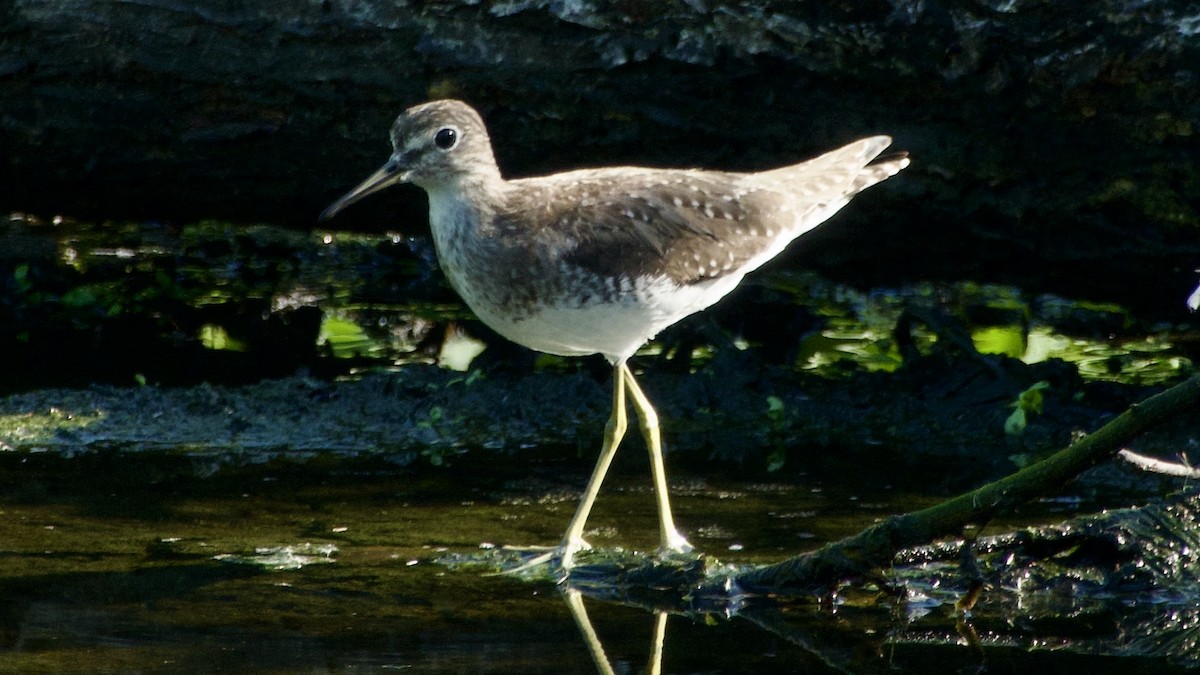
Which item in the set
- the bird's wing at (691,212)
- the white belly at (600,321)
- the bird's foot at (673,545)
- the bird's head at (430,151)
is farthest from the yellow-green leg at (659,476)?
the bird's head at (430,151)

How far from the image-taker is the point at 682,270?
5.99 m

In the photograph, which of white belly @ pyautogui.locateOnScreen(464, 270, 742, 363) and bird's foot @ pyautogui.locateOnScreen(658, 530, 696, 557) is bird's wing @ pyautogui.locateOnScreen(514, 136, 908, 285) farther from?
bird's foot @ pyautogui.locateOnScreen(658, 530, 696, 557)

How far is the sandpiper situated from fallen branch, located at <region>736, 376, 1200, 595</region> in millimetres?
632

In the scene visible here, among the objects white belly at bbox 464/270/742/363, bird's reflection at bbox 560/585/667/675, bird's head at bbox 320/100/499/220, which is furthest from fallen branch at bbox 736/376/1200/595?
bird's head at bbox 320/100/499/220

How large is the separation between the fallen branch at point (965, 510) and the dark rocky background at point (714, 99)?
91.8 inches

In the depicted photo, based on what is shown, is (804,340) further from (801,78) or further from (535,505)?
(535,505)

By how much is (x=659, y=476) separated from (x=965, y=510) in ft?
4.86

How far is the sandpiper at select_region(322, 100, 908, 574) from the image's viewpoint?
5668mm

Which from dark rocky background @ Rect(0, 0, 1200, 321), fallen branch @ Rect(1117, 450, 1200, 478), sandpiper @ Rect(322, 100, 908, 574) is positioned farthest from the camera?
dark rocky background @ Rect(0, 0, 1200, 321)

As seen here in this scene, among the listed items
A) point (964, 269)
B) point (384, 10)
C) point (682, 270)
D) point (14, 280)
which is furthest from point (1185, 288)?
point (14, 280)

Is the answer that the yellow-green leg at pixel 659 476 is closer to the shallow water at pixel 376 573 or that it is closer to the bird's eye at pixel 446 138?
the shallow water at pixel 376 573

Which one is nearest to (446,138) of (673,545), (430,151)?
(430,151)

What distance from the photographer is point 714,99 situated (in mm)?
6871

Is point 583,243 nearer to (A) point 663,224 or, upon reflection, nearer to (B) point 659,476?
(A) point 663,224
